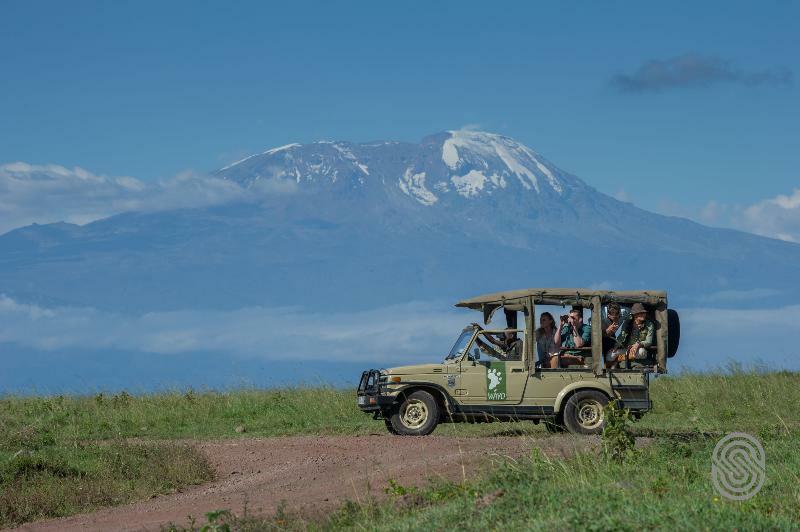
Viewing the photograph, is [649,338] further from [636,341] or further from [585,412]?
[585,412]

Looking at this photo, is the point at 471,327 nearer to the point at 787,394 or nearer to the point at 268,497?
the point at 268,497

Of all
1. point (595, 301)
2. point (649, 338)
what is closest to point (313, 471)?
point (595, 301)

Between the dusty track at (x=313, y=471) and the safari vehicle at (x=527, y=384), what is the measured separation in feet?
1.90

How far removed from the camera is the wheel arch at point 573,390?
17609 mm

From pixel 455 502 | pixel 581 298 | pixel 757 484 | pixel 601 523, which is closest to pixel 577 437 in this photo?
pixel 581 298

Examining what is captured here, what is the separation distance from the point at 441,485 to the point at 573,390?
5.85m

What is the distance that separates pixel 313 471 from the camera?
49.9 ft

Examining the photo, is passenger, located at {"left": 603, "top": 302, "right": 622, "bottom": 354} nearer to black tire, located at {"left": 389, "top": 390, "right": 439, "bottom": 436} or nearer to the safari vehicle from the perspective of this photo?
the safari vehicle

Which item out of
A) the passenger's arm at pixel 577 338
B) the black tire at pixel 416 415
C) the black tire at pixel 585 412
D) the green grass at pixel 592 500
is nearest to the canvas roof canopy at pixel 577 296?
the passenger's arm at pixel 577 338

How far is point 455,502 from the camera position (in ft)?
36.3

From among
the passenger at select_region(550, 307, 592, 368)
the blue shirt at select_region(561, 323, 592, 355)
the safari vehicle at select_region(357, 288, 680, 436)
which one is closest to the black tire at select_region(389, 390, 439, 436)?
the safari vehicle at select_region(357, 288, 680, 436)

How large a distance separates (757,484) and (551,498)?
9.02 feet

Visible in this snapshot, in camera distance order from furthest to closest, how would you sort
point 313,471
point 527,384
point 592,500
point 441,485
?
1. point 527,384
2. point 313,471
3. point 441,485
4. point 592,500

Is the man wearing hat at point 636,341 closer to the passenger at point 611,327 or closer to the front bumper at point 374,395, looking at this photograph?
the passenger at point 611,327
